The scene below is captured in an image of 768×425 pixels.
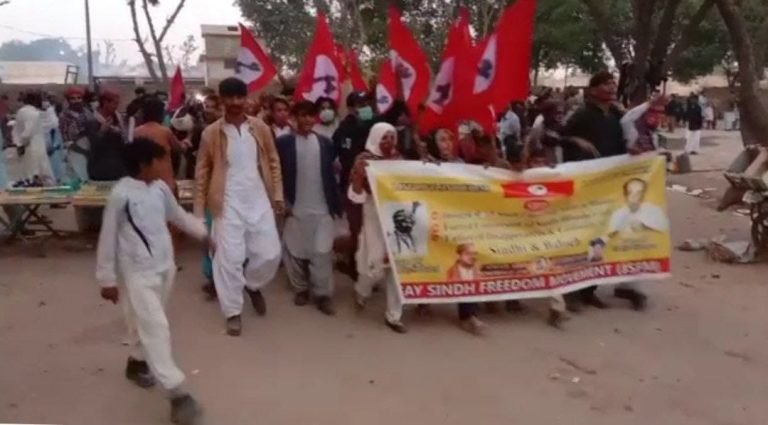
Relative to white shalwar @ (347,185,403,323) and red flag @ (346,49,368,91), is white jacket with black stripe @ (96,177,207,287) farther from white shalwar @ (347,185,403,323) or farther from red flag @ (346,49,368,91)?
red flag @ (346,49,368,91)

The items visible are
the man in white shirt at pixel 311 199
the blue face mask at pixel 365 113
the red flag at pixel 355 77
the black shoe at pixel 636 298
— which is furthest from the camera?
the red flag at pixel 355 77

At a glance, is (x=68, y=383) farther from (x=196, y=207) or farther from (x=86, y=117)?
(x=86, y=117)

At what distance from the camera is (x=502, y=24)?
20.4ft

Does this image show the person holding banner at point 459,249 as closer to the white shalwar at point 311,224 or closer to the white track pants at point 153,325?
the white shalwar at point 311,224

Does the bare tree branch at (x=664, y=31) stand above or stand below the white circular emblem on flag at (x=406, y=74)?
above

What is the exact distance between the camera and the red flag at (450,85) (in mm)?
6695

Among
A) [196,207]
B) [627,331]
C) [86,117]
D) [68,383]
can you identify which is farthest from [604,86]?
[86,117]

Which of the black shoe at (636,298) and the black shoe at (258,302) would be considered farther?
the black shoe at (636,298)

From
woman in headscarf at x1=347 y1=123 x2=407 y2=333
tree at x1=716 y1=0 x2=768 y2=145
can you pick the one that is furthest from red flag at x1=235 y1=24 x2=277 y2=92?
tree at x1=716 y1=0 x2=768 y2=145

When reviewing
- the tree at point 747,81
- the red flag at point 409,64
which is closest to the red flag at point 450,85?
the red flag at point 409,64

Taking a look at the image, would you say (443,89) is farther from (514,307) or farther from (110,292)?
(110,292)

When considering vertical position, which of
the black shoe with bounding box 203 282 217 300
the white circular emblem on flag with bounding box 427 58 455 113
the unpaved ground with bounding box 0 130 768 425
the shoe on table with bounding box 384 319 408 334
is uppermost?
the white circular emblem on flag with bounding box 427 58 455 113

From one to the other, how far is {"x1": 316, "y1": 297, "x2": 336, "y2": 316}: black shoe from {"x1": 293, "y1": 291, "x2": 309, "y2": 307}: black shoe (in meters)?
0.16

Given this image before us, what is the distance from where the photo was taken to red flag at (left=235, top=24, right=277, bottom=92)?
8344 millimetres
